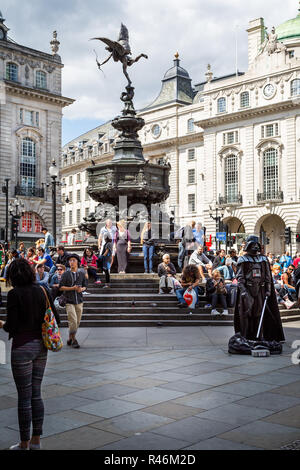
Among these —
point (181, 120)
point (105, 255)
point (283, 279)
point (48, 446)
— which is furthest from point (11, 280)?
point (181, 120)

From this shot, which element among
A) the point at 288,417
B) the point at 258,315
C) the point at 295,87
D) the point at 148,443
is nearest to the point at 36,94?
the point at 295,87

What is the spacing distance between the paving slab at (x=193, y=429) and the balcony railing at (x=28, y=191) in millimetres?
45977

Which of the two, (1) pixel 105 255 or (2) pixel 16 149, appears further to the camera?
(2) pixel 16 149

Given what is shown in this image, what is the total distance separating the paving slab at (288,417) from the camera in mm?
5332

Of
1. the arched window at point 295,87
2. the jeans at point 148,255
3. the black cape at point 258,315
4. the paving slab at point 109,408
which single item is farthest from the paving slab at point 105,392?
the arched window at point 295,87

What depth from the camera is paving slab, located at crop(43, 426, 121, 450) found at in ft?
15.4

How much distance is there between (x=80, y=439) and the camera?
16.0 ft

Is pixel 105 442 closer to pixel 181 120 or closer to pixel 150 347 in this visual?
pixel 150 347

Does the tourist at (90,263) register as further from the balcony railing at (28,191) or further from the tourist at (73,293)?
the balcony railing at (28,191)

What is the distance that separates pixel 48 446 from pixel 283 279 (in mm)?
12603

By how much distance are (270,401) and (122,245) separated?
10118 millimetres

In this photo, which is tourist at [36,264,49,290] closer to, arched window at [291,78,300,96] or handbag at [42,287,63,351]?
handbag at [42,287,63,351]

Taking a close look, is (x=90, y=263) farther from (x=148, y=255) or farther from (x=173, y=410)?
(x=173, y=410)

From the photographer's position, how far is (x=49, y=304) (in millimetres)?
4969
